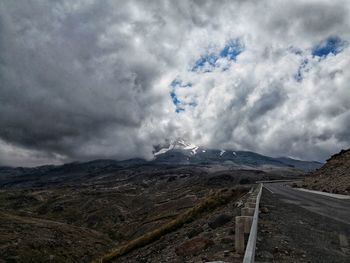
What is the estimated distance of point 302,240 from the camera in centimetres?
1191

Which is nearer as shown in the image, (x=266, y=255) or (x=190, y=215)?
(x=266, y=255)

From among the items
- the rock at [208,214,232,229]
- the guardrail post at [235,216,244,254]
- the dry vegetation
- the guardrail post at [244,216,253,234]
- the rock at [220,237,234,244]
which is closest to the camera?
the guardrail post at [235,216,244,254]

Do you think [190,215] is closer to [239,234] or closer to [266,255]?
[266,255]

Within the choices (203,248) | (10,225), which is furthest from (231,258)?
(10,225)

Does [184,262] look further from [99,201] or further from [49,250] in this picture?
[99,201]

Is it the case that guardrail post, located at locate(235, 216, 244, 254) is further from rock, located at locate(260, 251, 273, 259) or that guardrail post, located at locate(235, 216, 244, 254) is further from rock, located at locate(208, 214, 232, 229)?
rock, located at locate(208, 214, 232, 229)

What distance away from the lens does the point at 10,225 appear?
5916 centimetres

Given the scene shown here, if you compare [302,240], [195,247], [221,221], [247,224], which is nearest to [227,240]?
[195,247]

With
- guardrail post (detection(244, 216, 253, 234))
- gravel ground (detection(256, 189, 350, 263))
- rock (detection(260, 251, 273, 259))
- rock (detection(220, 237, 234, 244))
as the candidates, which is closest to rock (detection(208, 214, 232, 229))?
gravel ground (detection(256, 189, 350, 263))

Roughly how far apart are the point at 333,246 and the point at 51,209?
186 meters

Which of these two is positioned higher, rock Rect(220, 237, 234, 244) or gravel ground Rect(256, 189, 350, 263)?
gravel ground Rect(256, 189, 350, 263)

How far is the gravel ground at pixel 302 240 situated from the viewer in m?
9.49

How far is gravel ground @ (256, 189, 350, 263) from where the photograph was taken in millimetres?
9492

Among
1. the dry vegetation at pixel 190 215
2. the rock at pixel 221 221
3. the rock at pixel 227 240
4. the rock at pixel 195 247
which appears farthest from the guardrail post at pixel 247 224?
the dry vegetation at pixel 190 215
